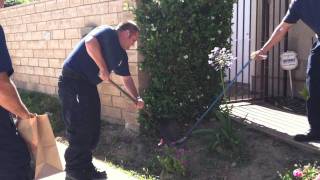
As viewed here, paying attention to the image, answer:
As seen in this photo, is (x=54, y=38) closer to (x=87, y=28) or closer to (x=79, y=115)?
(x=87, y=28)

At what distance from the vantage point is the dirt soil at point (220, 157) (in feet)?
15.9

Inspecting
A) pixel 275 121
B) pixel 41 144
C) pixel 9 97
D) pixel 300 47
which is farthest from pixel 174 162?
pixel 300 47

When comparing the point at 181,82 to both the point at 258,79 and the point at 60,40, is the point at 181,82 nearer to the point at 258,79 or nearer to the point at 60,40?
the point at 258,79

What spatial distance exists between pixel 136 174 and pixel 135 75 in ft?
4.58

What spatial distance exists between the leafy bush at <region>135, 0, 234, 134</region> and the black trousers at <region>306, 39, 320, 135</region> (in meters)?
1.37

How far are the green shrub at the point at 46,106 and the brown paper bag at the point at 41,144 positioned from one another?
3973 mm

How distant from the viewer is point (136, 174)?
5305mm

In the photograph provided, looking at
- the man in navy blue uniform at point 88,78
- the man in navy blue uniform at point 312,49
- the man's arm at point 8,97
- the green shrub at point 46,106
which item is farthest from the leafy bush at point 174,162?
the green shrub at point 46,106

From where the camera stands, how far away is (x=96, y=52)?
4.64 meters

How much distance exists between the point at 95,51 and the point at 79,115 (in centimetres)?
68

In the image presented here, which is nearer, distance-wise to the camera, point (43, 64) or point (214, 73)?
point (214, 73)

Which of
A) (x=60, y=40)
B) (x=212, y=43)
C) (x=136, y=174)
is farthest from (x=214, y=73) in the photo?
(x=60, y=40)

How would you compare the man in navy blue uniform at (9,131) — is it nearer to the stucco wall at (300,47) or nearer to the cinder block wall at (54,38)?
the cinder block wall at (54,38)

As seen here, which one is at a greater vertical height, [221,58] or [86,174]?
[221,58]
